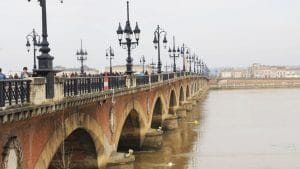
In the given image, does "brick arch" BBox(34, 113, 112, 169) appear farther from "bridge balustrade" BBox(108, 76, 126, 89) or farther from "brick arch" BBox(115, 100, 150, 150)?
"brick arch" BBox(115, 100, 150, 150)

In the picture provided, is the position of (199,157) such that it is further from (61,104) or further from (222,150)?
(61,104)

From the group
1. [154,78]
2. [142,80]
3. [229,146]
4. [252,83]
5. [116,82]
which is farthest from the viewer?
[252,83]

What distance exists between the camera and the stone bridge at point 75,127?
A: 13703mm

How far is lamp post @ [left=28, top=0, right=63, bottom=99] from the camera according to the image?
14.8 metres

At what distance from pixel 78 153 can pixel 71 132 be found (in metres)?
5.18

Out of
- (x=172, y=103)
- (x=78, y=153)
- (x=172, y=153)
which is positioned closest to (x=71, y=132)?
(x=78, y=153)

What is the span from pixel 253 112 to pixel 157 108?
2442cm

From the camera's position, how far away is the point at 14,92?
13.4 metres

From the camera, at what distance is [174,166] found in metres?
30.4

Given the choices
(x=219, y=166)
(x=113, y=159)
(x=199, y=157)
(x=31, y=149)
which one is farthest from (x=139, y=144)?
(x=31, y=149)

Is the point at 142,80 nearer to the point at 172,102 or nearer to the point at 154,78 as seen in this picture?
the point at 154,78

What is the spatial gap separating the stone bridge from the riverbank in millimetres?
139729

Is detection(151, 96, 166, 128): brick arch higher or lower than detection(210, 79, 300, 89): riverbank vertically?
higher

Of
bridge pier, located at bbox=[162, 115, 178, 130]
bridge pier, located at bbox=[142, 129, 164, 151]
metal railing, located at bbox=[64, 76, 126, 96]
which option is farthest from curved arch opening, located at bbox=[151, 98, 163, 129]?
metal railing, located at bbox=[64, 76, 126, 96]
